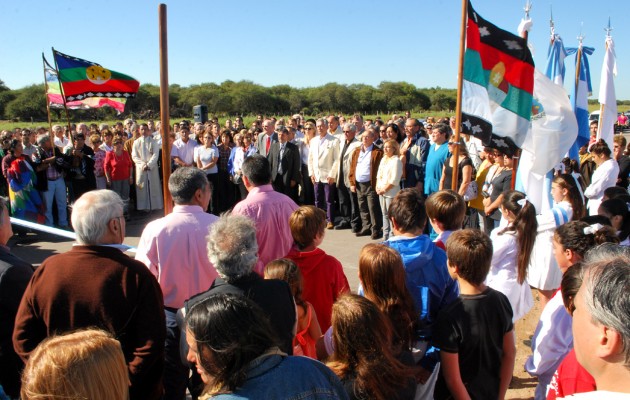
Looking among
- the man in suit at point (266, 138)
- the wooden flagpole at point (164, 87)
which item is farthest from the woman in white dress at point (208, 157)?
the wooden flagpole at point (164, 87)

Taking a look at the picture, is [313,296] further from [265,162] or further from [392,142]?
[392,142]

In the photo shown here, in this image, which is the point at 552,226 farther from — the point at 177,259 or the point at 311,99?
the point at 311,99

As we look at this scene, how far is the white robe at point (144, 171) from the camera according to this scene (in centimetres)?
1034

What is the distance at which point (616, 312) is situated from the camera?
1199 millimetres

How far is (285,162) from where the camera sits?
8875mm

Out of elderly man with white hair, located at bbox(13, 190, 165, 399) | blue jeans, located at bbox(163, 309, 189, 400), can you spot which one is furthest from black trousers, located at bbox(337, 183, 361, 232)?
elderly man with white hair, located at bbox(13, 190, 165, 399)

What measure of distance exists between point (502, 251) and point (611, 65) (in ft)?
23.6

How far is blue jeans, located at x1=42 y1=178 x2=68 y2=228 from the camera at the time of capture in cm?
863

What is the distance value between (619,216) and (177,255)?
3.35 metres

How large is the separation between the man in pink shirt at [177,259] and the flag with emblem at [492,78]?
3128 millimetres

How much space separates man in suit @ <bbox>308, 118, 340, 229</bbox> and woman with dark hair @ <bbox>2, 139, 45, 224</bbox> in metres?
4.88

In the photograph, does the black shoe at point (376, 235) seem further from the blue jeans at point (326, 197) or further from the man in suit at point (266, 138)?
Answer: the man in suit at point (266, 138)

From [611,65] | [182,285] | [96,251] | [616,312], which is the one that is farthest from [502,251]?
[611,65]

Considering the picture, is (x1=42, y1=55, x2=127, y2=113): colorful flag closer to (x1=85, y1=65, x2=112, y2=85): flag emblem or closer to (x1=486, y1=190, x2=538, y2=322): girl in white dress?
(x1=85, y1=65, x2=112, y2=85): flag emblem
